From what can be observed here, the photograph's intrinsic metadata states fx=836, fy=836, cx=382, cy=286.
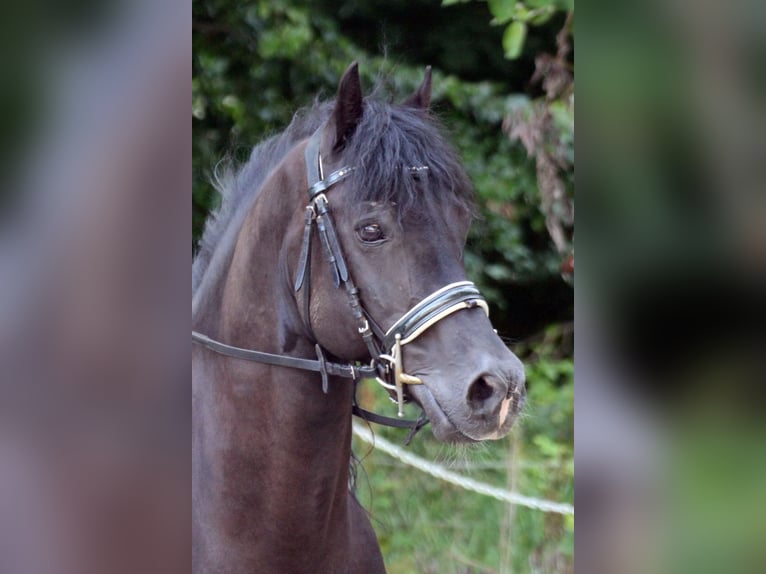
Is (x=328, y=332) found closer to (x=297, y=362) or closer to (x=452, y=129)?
(x=297, y=362)

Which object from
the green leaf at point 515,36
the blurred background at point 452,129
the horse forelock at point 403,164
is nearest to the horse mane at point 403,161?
the horse forelock at point 403,164

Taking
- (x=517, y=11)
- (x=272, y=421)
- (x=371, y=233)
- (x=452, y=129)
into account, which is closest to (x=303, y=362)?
(x=272, y=421)

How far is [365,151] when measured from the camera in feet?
5.83

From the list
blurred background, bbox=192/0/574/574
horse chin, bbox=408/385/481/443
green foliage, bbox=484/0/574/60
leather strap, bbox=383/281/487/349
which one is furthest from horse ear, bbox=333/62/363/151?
blurred background, bbox=192/0/574/574

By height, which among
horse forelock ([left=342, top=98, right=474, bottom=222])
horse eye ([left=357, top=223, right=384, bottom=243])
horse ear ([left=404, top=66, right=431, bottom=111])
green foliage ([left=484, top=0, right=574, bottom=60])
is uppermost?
green foliage ([left=484, top=0, right=574, bottom=60])

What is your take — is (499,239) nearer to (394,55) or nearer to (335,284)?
(394,55)

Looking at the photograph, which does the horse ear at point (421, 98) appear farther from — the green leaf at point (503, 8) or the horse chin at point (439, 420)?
the horse chin at point (439, 420)

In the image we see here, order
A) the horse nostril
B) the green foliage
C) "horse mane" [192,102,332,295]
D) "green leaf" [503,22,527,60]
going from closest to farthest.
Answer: the horse nostril, "horse mane" [192,102,332,295], the green foliage, "green leaf" [503,22,527,60]

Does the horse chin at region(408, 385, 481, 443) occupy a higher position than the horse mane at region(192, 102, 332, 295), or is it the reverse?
the horse mane at region(192, 102, 332, 295)

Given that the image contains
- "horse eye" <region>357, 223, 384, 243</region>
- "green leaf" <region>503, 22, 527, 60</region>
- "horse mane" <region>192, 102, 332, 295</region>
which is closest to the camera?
"horse eye" <region>357, 223, 384, 243</region>

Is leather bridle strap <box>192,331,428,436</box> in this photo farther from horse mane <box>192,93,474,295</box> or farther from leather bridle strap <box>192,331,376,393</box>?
horse mane <box>192,93,474,295</box>

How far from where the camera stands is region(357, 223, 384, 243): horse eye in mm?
1739

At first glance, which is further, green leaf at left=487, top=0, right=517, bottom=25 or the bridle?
green leaf at left=487, top=0, right=517, bottom=25
